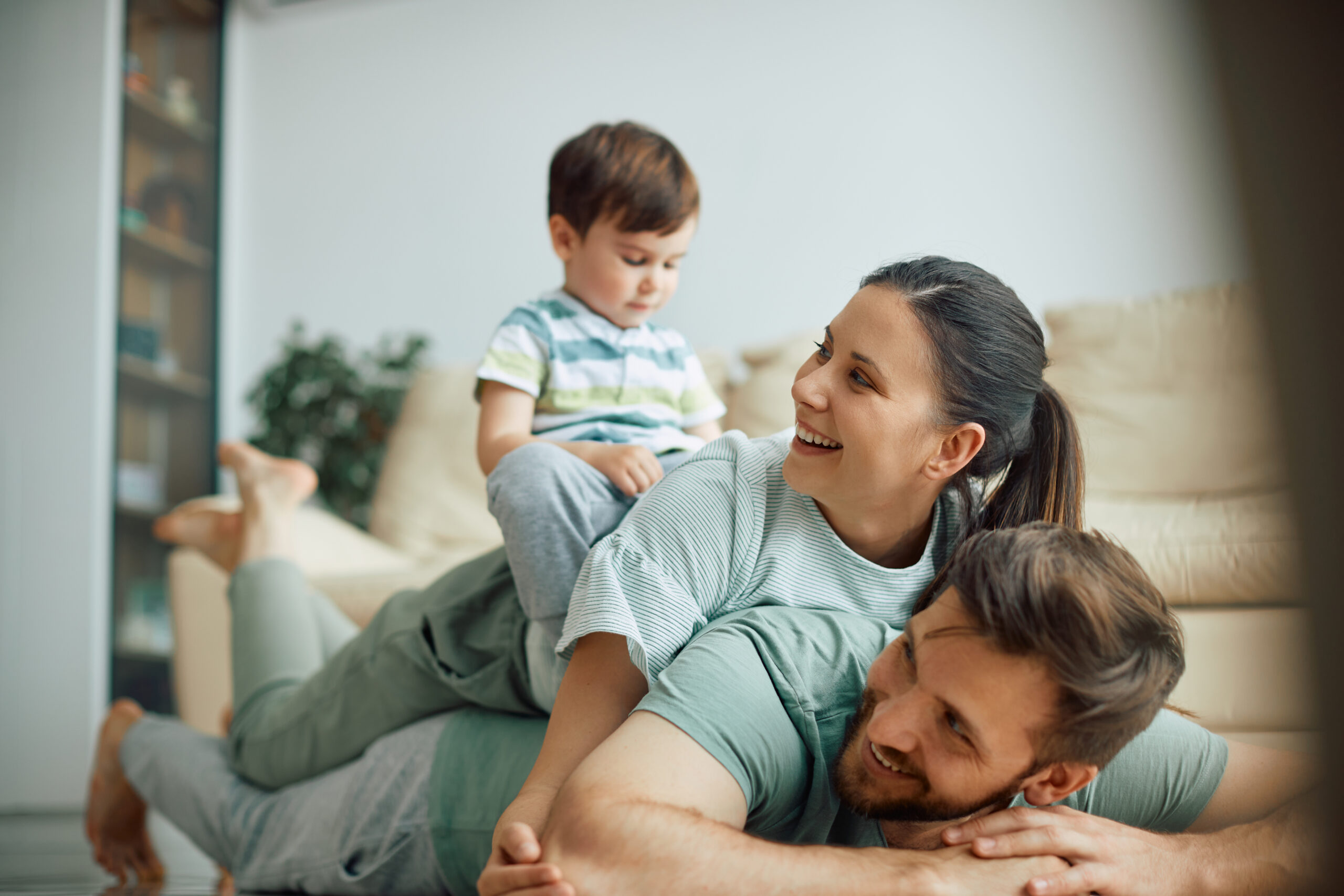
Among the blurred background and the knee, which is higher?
the blurred background

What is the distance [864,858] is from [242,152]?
4.05 meters

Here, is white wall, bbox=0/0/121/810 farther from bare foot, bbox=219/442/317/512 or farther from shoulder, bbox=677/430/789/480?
shoulder, bbox=677/430/789/480

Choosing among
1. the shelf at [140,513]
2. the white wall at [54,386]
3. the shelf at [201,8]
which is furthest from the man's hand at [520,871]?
the shelf at [201,8]

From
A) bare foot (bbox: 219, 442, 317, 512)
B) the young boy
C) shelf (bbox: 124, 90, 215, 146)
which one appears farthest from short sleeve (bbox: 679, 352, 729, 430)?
shelf (bbox: 124, 90, 215, 146)

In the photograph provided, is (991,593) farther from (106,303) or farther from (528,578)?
(106,303)

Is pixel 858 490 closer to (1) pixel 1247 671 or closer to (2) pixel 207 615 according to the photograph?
(1) pixel 1247 671

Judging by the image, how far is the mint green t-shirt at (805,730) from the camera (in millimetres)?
793

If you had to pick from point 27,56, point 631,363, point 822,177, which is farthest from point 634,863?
point 27,56

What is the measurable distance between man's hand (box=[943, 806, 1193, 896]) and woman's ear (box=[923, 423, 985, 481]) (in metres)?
0.31

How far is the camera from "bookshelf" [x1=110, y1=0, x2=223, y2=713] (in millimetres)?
3209

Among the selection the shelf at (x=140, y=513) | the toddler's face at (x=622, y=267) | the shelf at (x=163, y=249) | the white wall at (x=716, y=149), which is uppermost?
the white wall at (x=716, y=149)

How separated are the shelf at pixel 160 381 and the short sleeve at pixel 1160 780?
10.2 ft

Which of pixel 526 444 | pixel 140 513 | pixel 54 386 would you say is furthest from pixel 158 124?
pixel 526 444

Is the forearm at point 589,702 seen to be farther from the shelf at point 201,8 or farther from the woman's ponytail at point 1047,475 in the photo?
the shelf at point 201,8
